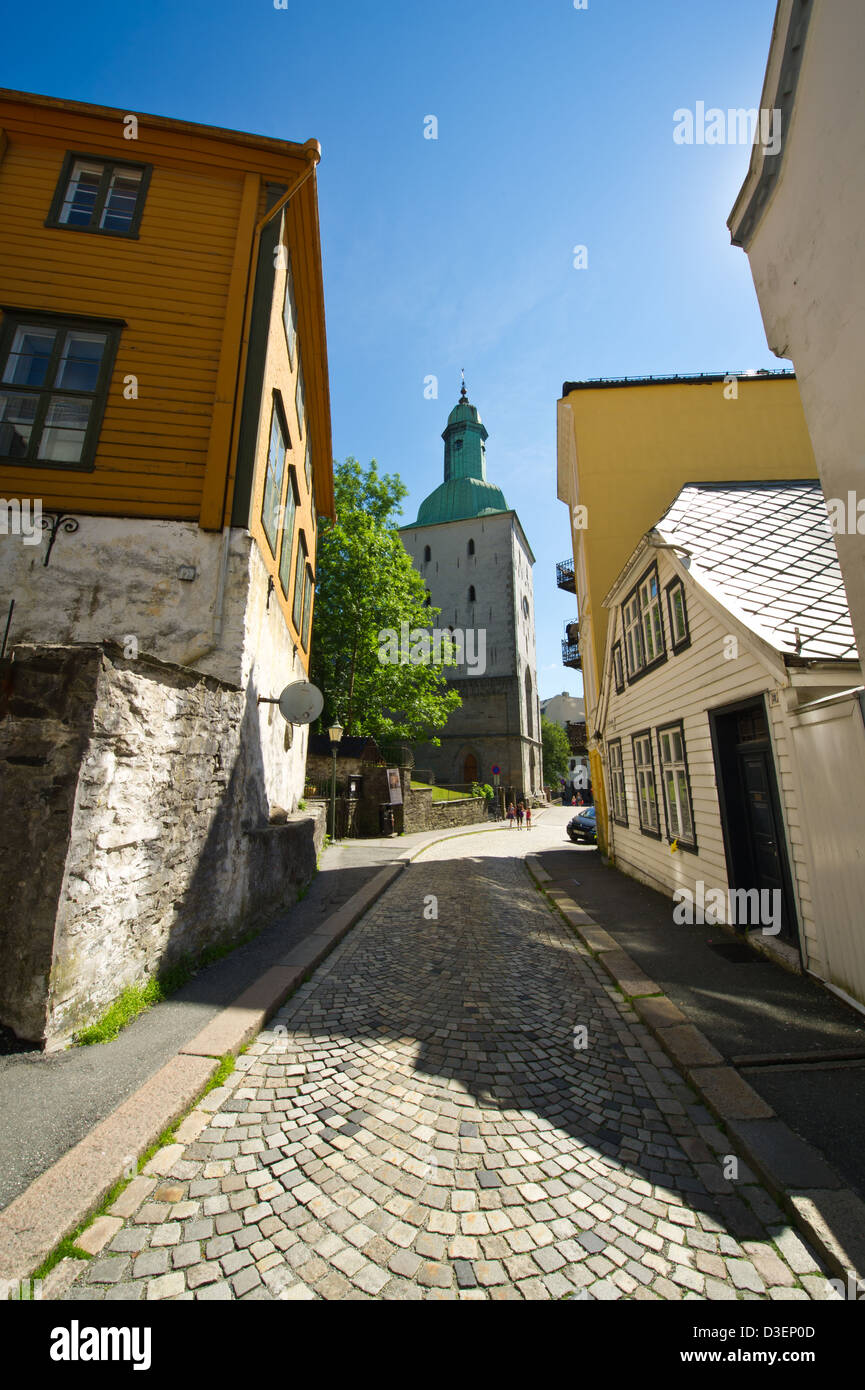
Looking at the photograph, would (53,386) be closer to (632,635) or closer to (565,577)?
(632,635)

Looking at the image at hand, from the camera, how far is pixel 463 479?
5012 centimetres

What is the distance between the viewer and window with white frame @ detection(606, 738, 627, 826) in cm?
1238

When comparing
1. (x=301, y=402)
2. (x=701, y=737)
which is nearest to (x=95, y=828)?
(x=701, y=737)

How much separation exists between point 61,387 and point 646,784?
37.3 ft

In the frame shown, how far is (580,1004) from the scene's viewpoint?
4.92m

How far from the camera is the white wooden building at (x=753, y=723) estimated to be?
4.64 m

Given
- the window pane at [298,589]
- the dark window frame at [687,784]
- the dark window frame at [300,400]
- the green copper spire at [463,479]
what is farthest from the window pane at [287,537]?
the green copper spire at [463,479]

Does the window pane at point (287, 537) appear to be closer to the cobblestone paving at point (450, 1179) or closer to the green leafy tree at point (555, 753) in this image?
the cobblestone paving at point (450, 1179)

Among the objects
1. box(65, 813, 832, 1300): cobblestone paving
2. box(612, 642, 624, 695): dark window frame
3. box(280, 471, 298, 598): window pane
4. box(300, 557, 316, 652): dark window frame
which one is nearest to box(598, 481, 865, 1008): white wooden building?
box(612, 642, 624, 695): dark window frame

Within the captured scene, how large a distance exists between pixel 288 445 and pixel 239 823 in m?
7.11

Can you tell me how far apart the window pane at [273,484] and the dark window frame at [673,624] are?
6252 millimetres

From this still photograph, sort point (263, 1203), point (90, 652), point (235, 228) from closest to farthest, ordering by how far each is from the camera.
Answer: 1. point (263, 1203)
2. point (90, 652)
3. point (235, 228)

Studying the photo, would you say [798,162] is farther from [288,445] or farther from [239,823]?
[288,445]
